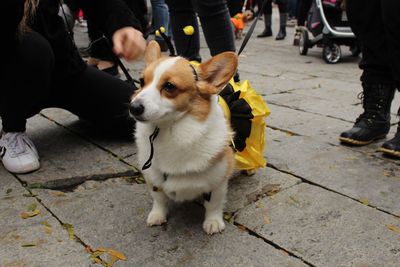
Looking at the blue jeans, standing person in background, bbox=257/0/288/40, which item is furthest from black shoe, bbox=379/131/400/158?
standing person in background, bbox=257/0/288/40

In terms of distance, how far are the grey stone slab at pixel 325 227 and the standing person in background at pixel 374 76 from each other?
642 mm

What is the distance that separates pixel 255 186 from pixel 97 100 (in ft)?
3.56

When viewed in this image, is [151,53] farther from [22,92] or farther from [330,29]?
[330,29]

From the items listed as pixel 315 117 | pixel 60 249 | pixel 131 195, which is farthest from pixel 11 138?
pixel 315 117

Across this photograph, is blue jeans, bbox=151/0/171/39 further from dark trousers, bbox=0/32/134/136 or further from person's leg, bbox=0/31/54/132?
person's leg, bbox=0/31/54/132

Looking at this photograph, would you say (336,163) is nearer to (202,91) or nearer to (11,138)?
(202,91)

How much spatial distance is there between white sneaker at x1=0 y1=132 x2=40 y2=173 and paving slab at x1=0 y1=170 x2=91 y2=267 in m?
0.27

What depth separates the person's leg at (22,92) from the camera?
2.03 m

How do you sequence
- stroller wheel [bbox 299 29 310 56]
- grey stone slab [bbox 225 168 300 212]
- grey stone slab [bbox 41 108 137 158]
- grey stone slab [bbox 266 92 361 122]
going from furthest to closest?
stroller wheel [bbox 299 29 310 56] < grey stone slab [bbox 266 92 361 122] < grey stone slab [bbox 41 108 137 158] < grey stone slab [bbox 225 168 300 212]

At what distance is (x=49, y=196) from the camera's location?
1.82 meters

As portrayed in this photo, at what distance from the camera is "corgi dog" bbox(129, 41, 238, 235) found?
1.42 meters

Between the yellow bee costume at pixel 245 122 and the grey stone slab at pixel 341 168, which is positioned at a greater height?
the yellow bee costume at pixel 245 122

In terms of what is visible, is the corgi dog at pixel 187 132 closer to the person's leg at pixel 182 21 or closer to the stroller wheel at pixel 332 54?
the person's leg at pixel 182 21

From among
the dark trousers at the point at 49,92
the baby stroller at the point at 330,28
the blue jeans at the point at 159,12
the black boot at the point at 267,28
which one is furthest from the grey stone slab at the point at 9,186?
the black boot at the point at 267,28
